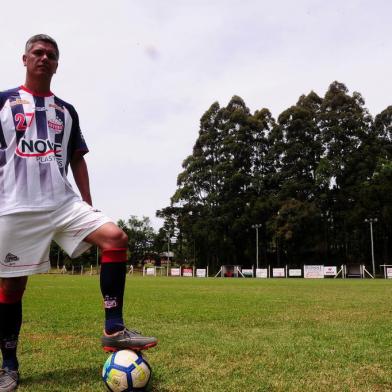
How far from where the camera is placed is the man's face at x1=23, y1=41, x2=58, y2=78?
11.5ft

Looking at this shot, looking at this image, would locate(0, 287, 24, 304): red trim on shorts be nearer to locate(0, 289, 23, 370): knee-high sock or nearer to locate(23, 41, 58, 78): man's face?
locate(0, 289, 23, 370): knee-high sock

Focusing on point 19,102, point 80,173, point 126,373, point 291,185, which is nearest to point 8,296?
point 80,173

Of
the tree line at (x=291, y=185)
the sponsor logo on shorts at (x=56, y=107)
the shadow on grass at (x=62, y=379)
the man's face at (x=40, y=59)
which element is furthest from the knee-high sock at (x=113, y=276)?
the tree line at (x=291, y=185)

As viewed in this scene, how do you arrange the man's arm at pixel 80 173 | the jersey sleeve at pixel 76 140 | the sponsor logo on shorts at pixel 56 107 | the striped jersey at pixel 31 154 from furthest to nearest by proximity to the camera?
the man's arm at pixel 80 173, the jersey sleeve at pixel 76 140, the sponsor logo on shorts at pixel 56 107, the striped jersey at pixel 31 154

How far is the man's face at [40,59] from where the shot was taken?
138 inches

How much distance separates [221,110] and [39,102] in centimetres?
5743

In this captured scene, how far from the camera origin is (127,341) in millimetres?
3016

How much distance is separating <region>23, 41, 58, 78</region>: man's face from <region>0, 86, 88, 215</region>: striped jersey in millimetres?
172

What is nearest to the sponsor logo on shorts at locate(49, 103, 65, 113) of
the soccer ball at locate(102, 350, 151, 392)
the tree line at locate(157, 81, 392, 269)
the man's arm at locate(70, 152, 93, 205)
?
the man's arm at locate(70, 152, 93, 205)

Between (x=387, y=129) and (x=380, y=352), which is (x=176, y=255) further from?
(x=380, y=352)

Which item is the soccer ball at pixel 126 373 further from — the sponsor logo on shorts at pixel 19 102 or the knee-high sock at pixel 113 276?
the sponsor logo on shorts at pixel 19 102

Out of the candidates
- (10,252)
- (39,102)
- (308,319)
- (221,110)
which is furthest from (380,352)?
(221,110)

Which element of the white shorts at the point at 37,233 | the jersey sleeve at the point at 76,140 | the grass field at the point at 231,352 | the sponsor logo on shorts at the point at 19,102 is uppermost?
the sponsor logo on shorts at the point at 19,102

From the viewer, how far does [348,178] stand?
50.2 metres
